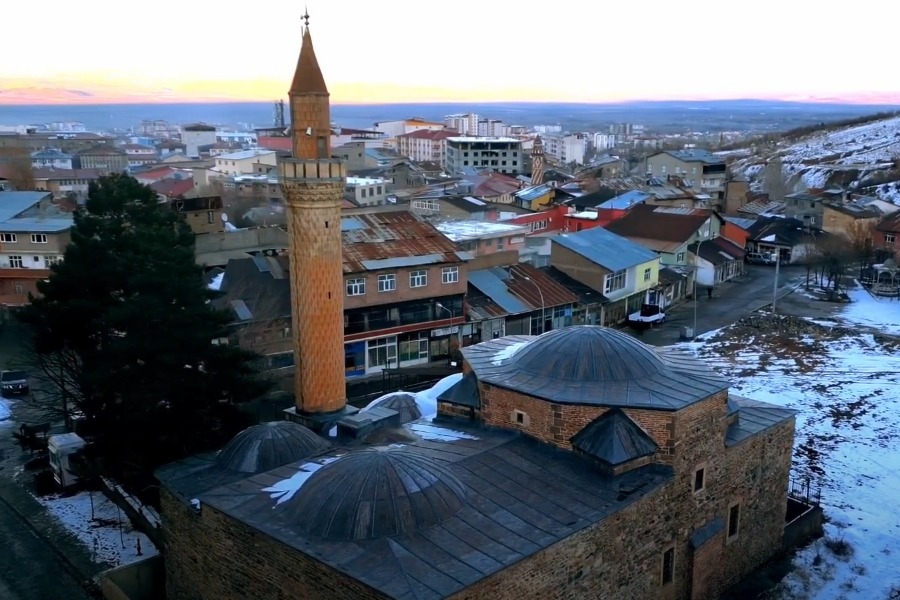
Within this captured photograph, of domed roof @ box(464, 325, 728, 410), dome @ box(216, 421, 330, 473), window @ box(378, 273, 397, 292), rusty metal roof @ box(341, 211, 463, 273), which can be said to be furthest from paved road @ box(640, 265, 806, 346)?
dome @ box(216, 421, 330, 473)

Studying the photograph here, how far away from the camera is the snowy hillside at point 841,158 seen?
8169cm

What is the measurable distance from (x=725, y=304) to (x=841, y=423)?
18929 millimetres

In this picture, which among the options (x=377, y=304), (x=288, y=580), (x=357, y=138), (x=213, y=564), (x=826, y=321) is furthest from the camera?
(x=357, y=138)

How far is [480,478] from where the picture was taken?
45.5 ft

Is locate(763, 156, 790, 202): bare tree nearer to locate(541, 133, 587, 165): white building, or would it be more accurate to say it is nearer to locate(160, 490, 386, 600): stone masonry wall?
locate(541, 133, 587, 165): white building

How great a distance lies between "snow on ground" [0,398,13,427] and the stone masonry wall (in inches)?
585

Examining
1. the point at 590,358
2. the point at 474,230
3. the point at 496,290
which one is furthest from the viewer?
the point at 474,230

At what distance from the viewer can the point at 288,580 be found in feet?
40.2

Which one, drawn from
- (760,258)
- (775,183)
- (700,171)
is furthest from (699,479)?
(775,183)

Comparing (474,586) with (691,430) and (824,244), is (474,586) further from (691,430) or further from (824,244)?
(824,244)

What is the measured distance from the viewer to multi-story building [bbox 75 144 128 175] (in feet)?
339

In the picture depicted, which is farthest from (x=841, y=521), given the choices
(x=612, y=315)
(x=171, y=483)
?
(x=612, y=315)

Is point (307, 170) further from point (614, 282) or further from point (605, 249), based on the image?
point (605, 249)

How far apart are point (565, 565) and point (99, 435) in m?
14.6
